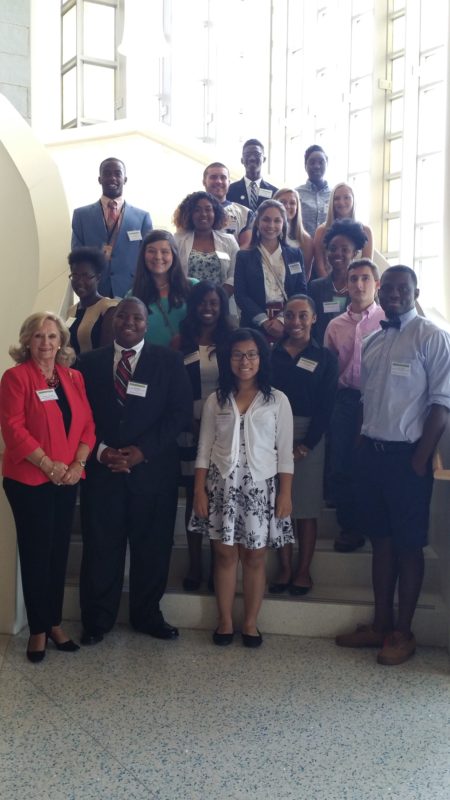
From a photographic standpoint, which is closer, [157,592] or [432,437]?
[432,437]

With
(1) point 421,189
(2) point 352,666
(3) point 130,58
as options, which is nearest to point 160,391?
(2) point 352,666

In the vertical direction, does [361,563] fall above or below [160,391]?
below

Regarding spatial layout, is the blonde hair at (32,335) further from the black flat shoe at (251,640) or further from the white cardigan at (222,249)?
the black flat shoe at (251,640)

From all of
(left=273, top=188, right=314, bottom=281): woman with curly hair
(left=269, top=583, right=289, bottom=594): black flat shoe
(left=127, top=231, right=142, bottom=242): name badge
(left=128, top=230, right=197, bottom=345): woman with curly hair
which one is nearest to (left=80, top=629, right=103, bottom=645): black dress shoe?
(left=269, top=583, right=289, bottom=594): black flat shoe

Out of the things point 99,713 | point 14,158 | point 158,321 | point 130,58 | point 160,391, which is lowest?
point 99,713

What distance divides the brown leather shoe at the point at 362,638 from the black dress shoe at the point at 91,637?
3.67 ft

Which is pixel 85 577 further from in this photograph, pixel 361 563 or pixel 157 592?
pixel 361 563

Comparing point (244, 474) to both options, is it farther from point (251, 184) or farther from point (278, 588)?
point (251, 184)

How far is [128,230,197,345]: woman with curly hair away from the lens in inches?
162

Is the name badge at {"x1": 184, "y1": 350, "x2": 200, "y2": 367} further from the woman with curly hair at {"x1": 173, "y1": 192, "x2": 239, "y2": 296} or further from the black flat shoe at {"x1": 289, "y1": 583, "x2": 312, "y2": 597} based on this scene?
the black flat shoe at {"x1": 289, "y1": 583, "x2": 312, "y2": 597}

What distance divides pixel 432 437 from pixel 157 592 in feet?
4.84

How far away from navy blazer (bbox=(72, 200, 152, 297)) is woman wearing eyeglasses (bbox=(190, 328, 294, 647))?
4.87 ft

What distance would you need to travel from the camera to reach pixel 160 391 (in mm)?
3711

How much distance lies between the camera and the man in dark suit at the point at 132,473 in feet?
12.1
